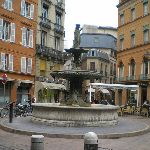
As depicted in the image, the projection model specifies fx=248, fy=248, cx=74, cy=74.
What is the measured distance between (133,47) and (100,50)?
795 inches

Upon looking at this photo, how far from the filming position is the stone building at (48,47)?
3058 centimetres

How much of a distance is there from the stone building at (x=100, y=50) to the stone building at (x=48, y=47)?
17460mm

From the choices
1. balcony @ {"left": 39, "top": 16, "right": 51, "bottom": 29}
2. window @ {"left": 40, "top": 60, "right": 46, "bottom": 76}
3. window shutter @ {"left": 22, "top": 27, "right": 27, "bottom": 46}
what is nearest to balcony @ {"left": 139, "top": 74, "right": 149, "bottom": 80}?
window @ {"left": 40, "top": 60, "right": 46, "bottom": 76}

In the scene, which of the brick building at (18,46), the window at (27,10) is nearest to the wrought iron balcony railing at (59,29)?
the brick building at (18,46)

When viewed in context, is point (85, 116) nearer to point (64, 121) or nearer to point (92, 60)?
point (64, 121)

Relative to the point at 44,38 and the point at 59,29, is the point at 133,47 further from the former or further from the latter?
the point at 44,38

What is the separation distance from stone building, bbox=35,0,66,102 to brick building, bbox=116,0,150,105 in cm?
928

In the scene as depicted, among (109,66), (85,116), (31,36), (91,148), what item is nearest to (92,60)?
(109,66)

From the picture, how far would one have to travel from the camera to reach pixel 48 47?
32.2 meters

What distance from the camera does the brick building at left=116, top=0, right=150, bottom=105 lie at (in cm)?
3331

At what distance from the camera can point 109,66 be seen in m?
56.5

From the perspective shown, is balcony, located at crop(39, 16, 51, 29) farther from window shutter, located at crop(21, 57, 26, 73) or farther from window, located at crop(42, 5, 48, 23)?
window shutter, located at crop(21, 57, 26, 73)

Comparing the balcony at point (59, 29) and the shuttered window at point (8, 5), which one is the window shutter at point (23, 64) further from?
the balcony at point (59, 29)

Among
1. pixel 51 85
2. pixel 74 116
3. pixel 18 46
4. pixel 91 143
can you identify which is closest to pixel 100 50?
pixel 51 85
